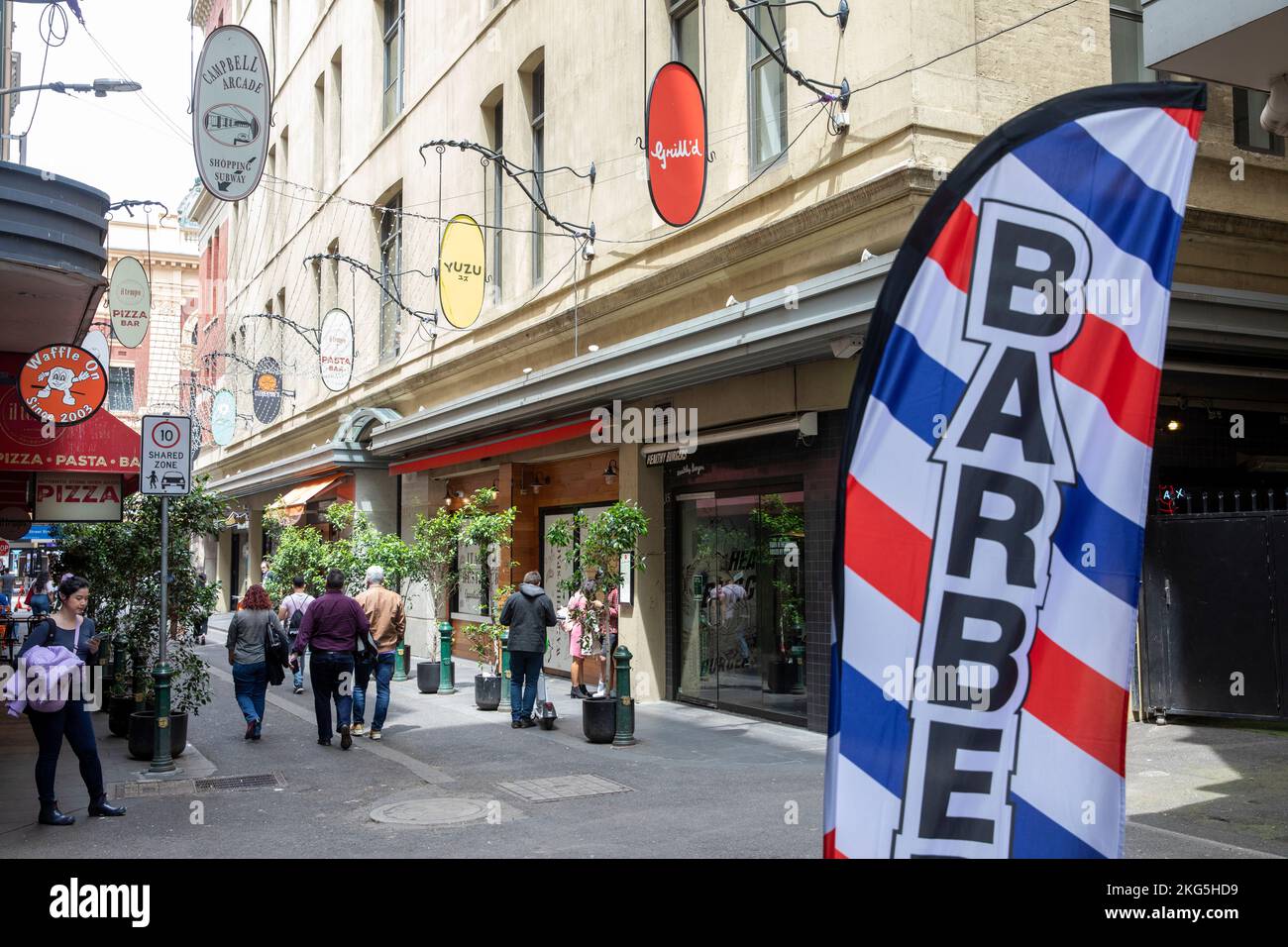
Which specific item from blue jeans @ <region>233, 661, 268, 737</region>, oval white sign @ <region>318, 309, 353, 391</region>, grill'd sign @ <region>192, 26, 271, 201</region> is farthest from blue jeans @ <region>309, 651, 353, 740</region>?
oval white sign @ <region>318, 309, 353, 391</region>

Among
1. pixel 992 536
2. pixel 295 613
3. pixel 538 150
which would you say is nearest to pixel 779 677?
pixel 295 613

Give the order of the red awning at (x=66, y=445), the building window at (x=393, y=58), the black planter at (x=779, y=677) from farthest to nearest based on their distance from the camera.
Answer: the building window at (x=393, y=58)
the black planter at (x=779, y=677)
the red awning at (x=66, y=445)

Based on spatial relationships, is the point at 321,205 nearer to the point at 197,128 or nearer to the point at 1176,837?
the point at 197,128

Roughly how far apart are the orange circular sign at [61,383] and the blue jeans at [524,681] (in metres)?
5.39

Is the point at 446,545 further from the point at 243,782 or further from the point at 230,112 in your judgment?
the point at 230,112

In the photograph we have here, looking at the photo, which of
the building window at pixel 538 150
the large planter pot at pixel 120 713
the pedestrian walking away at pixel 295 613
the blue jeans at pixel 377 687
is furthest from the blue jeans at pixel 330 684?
the building window at pixel 538 150

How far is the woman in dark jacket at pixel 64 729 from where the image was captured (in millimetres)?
8203

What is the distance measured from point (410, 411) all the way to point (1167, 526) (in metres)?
16.5

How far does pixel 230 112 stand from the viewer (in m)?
11.1

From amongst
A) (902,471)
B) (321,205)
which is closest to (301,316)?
(321,205)

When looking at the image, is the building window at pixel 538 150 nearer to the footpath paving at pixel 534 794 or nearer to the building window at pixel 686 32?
the building window at pixel 686 32

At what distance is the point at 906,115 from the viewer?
34.6ft

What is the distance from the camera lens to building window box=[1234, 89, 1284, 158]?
1261cm

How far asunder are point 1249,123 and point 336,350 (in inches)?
642
